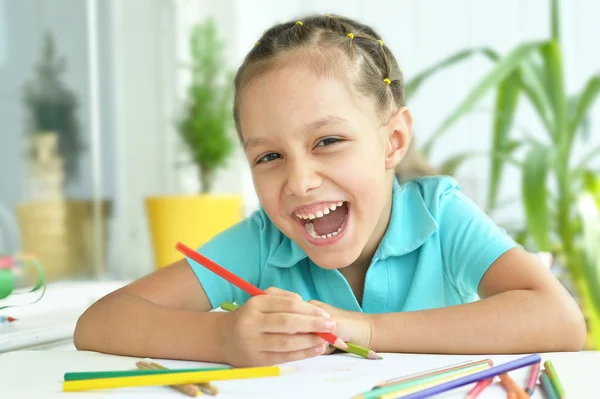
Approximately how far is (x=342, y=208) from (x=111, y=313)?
319mm

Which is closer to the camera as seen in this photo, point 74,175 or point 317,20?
point 317,20

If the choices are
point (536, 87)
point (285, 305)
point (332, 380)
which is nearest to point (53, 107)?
point (536, 87)

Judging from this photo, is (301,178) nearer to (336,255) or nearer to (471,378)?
(336,255)

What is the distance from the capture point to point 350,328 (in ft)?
2.42

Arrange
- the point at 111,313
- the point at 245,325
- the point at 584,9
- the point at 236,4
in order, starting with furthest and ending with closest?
1. the point at 236,4
2. the point at 584,9
3. the point at 111,313
4. the point at 245,325

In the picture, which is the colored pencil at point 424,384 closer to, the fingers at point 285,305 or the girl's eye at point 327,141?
the fingers at point 285,305

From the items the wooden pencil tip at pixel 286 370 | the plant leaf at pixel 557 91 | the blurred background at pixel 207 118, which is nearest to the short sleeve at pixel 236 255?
the wooden pencil tip at pixel 286 370

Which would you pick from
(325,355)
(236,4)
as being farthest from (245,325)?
(236,4)

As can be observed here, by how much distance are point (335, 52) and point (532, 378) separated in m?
0.49

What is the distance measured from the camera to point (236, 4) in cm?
385

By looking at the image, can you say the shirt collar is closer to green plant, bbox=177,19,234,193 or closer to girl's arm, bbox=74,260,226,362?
girl's arm, bbox=74,260,226,362

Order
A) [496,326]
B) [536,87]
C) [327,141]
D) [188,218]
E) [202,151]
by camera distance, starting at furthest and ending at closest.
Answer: [202,151] → [188,218] → [536,87] → [327,141] → [496,326]

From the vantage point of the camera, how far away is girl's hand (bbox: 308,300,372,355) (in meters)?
0.73

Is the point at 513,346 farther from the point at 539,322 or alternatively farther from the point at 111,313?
the point at 111,313
